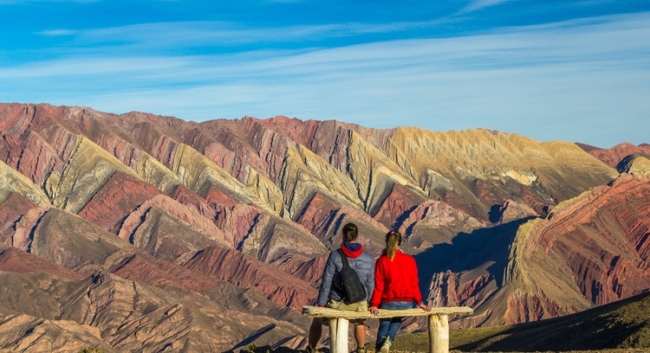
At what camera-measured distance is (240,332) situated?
164m

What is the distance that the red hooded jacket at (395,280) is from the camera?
2367cm

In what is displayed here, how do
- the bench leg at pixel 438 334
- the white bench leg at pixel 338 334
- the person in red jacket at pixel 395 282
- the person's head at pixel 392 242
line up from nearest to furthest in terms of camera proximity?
1. the person's head at pixel 392 242
2. the person in red jacket at pixel 395 282
3. the white bench leg at pixel 338 334
4. the bench leg at pixel 438 334

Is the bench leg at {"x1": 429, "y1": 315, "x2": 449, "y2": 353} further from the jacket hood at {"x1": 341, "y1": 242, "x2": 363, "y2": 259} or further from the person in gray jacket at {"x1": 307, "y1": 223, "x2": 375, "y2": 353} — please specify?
the jacket hood at {"x1": 341, "y1": 242, "x2": 363, "y2": 259}

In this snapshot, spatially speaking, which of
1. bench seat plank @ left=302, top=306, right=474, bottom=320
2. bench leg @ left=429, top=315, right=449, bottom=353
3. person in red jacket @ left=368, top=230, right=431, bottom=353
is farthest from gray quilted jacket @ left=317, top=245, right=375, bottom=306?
bench leg @ left=429, top=315, right=449, bottom=353

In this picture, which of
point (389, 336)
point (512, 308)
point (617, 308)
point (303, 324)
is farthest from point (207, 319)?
point (389, 336)

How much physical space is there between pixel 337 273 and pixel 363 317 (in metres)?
1.08

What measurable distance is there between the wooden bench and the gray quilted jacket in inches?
13.6

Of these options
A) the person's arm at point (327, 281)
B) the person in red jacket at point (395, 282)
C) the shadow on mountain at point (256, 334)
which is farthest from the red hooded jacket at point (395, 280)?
the shadow on mountain at point (256, 334)

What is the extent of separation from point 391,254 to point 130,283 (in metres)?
160

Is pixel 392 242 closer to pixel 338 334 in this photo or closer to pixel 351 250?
pixel 351 250

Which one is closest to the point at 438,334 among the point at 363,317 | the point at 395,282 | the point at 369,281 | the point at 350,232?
the point at 395,282

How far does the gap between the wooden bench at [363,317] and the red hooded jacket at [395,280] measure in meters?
0.31

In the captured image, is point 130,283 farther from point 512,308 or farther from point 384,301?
point 384,301

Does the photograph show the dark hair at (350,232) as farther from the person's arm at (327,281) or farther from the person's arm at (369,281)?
the person's arm at (369,281)
